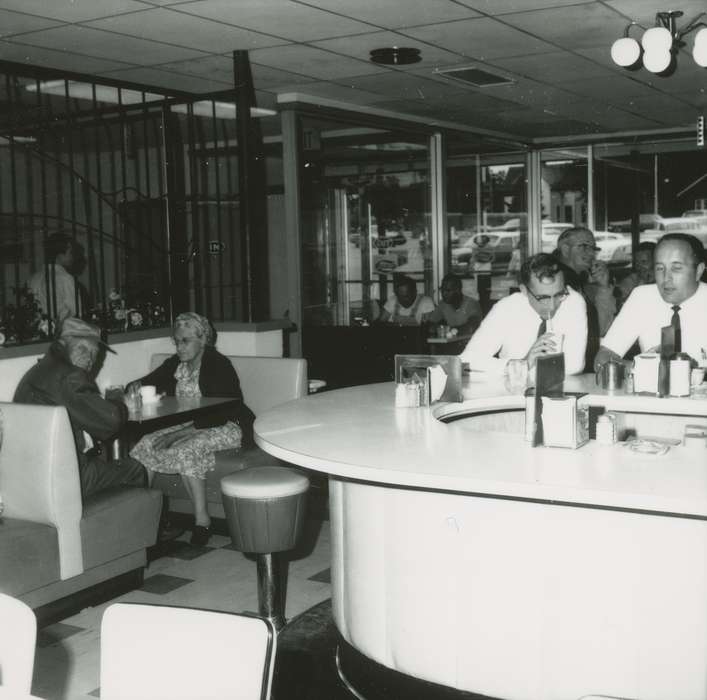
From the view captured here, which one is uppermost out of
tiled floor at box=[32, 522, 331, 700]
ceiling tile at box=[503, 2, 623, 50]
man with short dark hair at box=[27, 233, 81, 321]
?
ceiling tile at box=[503, 2, 623, 50]

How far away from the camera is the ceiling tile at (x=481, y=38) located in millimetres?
5445

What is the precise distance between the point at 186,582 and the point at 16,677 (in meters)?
2.59

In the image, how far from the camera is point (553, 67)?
671cm

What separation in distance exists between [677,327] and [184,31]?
3.51 m

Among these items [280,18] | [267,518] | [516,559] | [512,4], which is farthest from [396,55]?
[516,559]

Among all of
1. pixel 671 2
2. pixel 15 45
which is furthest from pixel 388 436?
pixel 15 45

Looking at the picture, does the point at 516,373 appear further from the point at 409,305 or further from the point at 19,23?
the point at 409,305

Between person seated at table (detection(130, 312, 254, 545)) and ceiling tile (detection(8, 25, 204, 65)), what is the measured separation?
6.18ft

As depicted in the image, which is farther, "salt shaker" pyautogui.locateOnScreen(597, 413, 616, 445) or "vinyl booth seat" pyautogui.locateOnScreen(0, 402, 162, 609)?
"vinyl booth seat" pyautogui.locateOnScreen(0, 402, 162, 609)

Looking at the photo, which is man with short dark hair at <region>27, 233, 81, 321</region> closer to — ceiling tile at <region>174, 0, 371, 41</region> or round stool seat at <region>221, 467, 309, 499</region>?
ceiling tile at <region>174, 0, 371, 41</region>

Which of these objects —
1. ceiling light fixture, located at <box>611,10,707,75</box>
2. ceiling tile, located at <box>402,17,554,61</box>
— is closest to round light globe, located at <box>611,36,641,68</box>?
ceiling light fixture, located at <box>611,10,707,75</box>

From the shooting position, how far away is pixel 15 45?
5.64 meters

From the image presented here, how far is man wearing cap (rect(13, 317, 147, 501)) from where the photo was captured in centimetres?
412

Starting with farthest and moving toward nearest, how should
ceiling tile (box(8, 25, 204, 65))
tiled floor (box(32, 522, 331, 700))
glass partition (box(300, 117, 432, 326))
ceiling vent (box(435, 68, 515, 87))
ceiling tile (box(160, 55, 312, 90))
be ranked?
glass partition (box(300, 117, 432, 326)) < ceiling vent (box(435, 68, 515, 87)) < ceiling tile (box(160, 55, 312, 90)) < ceiling tile (box(8, 25, 204, 65)) < tiled floor (box(32, 522, 331, 700))
